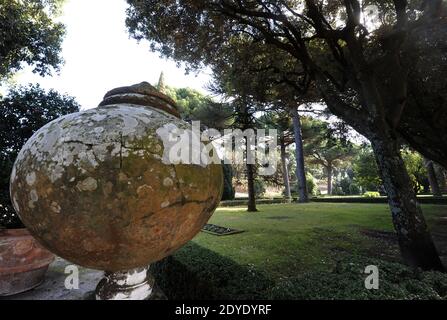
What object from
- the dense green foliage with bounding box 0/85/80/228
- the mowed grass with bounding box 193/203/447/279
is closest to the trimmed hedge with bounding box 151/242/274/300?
the mowed grass with bounding box 193/203/447/279

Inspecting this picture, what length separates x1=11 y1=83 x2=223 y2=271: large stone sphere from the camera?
7.23 feet

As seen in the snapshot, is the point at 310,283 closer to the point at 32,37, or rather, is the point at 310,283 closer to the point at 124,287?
the point at 124,287

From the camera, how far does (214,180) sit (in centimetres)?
279

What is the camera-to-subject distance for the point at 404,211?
5.69 meters

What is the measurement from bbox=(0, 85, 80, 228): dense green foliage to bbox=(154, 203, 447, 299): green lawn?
5996 mm

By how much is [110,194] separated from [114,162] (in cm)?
26

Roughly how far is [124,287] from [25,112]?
8.15 metres

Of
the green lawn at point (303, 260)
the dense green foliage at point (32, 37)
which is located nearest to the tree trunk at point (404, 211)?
the green lawn at point (303, 260)

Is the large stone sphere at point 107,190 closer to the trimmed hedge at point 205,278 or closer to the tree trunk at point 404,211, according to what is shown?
the trimmed hedge at point 205,278

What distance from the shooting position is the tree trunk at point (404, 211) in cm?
542

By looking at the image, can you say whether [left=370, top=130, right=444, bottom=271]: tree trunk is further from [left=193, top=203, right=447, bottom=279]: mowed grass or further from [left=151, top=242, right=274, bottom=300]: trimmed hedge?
[left=151, top=242, right=274, bottom=300]: trimmed hedge
